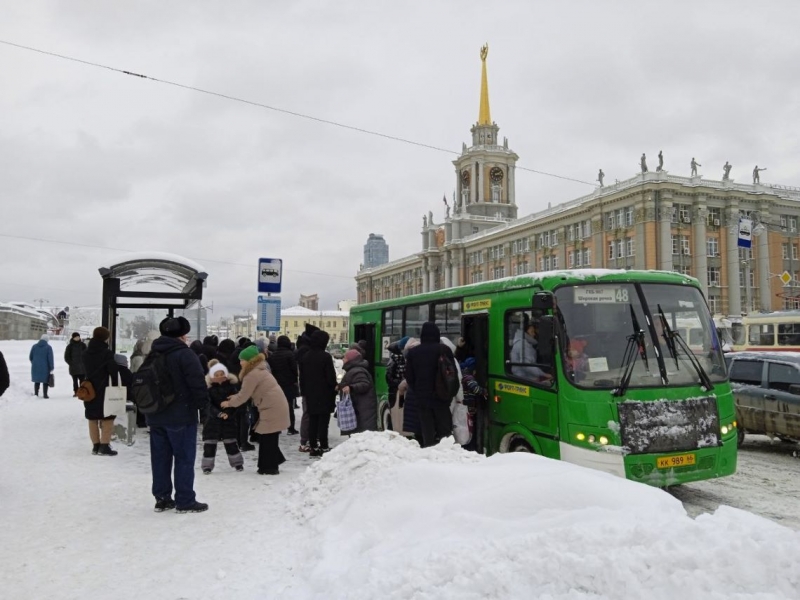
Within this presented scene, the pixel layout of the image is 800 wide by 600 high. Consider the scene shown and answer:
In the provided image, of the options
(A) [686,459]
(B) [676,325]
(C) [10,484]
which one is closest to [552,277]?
(B) [676,325]

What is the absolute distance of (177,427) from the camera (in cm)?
625

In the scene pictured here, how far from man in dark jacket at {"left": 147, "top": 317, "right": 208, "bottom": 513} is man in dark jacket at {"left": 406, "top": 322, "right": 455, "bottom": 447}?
2.84 m

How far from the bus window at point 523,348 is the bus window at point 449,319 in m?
1.76

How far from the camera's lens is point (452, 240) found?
306 ft

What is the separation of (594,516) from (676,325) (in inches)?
146

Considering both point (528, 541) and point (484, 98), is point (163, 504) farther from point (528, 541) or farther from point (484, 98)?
point (484, 98)

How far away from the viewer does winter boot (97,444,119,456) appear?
9159mm

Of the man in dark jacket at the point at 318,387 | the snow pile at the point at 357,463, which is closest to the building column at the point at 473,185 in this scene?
the man in dark jacket at the point at 318,387

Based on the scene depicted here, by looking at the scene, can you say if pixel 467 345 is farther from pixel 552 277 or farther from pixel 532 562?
pixel 532 562

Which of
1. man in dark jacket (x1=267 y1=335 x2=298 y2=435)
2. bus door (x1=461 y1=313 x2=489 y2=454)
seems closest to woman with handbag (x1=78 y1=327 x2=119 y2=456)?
man in dark jacket (x1=267 y1=335 x2=298 y2=435)

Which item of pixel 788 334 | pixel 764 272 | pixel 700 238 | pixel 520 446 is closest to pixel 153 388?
pixel 520 446

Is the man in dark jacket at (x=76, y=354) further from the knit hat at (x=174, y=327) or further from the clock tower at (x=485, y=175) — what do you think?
the clock tower at (x=485, y=175)

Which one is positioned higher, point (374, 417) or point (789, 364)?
point (789, 364)

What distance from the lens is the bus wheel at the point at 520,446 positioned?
25.5 feet
